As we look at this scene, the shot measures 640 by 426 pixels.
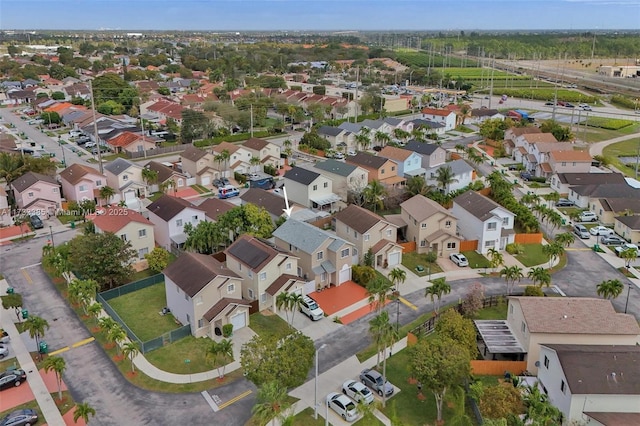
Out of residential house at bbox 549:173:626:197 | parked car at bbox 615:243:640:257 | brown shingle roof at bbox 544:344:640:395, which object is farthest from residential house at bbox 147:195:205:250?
residential house at bbox 549:173:626:197

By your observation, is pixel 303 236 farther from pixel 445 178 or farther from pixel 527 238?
pixel 445 178

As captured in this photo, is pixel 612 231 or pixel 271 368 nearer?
pixel 271 368

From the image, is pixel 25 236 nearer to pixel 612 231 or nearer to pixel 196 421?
pixel 196 421

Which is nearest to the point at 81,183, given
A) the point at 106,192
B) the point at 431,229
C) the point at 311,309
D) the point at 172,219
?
the point at 106,192

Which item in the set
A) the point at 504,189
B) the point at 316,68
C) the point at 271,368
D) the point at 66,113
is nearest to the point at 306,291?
the point at 271,368

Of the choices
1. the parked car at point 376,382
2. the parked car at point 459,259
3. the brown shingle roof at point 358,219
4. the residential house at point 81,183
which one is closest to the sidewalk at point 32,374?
the parked car at point 376,382

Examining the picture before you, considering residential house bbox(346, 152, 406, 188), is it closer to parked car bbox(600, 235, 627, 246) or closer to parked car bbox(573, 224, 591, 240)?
parked car bbox(573, 224, 591, 240)

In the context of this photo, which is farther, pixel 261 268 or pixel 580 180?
pixel 580 180

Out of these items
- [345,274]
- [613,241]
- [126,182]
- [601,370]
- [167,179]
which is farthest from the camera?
[167,179]
